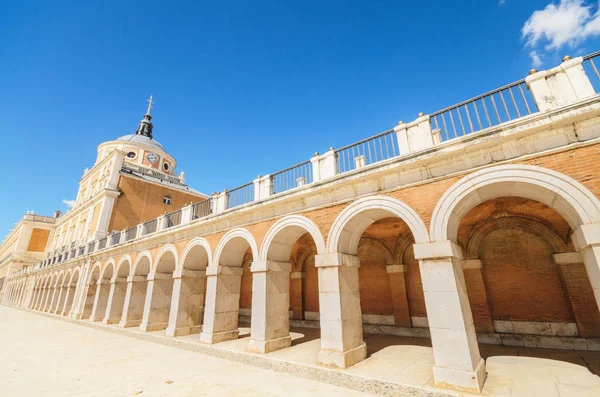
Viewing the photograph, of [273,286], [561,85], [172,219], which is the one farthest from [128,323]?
[561,85]

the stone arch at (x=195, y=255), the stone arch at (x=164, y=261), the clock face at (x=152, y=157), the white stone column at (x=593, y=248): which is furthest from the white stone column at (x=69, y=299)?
the white stone column at (x=593, y=248)

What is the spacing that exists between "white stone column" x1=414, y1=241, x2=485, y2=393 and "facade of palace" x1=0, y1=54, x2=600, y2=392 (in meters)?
0.02

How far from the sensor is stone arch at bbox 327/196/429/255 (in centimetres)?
662

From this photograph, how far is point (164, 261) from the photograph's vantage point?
13.5 meters

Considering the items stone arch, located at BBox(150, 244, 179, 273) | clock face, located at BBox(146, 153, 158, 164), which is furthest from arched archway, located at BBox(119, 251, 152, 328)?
clock face, located at BBox(146, 153, 158, 164)

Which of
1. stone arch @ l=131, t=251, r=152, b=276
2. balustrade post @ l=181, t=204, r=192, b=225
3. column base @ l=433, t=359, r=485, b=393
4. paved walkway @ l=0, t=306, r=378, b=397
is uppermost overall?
balustrade post @ l=181, t=204, r=192, b=225

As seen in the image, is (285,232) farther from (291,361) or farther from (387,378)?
(387,378)

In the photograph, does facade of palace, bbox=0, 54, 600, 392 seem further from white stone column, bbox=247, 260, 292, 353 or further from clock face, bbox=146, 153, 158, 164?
clock face, bbox=146, 153, 158, 164

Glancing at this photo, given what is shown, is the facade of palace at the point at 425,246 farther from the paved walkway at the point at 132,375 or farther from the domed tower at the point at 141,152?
the domed tower at the point at 141,152

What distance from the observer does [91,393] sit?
18.0ft

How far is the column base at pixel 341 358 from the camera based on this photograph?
6.52 meters

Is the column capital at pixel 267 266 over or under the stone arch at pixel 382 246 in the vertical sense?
under

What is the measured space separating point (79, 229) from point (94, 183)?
522 centimetres

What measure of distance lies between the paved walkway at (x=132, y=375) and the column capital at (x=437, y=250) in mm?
3162
